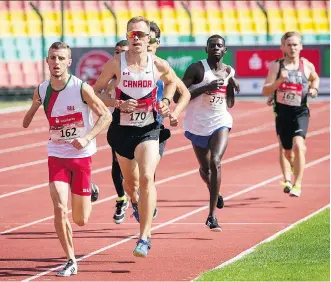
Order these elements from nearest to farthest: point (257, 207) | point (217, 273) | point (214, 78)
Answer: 1. point (217, 273)
2. point (214, 78)
3. point (257, 207)

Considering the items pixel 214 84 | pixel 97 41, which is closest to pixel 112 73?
pixel 214 84

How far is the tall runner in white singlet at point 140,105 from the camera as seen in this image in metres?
11.0

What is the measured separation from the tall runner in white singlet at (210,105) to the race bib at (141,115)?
2239mm

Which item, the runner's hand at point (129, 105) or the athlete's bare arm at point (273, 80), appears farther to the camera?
the athlete's bare arm at point (273, 80)

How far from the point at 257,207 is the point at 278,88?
1695 millimetres

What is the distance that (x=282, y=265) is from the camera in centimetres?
1037

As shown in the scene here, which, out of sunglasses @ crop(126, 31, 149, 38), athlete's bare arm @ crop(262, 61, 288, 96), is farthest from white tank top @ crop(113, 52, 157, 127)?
athlete's bare arm @ crop(262, 61, 288, 96)

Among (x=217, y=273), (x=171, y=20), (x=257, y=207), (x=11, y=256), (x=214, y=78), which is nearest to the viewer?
(x=217, y=273)

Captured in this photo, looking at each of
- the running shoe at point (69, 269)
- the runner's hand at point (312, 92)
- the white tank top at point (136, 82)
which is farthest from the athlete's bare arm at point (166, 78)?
the runner's hand at point (312, 92)

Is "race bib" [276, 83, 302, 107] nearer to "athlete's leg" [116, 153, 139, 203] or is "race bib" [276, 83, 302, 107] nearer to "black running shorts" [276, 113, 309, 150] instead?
"black running shorts" [276, 113, 309, 150]

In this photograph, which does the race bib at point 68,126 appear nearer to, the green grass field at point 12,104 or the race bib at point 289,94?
the race bib at point 289,94

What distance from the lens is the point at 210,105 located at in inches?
554

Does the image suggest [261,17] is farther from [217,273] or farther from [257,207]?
[217,273]

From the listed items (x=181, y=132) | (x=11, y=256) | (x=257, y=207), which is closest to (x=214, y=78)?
(x=257, y=207)
